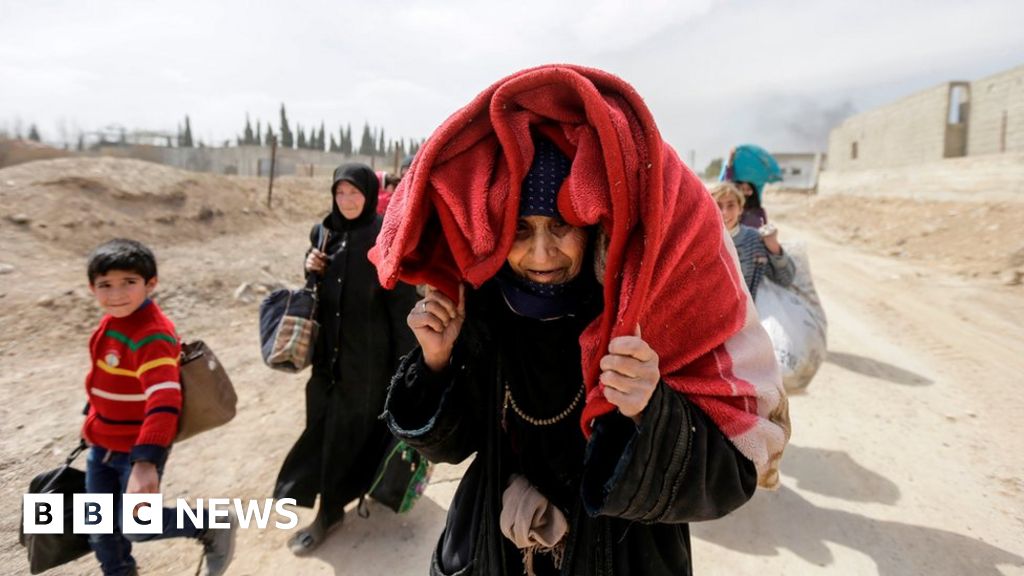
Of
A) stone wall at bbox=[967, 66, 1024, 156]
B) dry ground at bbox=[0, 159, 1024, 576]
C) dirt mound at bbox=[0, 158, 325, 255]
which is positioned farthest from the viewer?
stone wall at bbox=[967, 66, 1024, 156]

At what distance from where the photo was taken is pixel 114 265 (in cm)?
228

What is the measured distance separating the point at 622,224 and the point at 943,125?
21.7 meters

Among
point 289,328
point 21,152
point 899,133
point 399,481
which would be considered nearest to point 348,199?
point 289,328

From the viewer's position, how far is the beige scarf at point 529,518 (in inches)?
49.4

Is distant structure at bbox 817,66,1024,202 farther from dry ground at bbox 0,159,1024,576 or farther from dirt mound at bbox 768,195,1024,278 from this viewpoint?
dry ground at bbox 0,159,1024,576

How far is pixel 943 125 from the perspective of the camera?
1714 cm

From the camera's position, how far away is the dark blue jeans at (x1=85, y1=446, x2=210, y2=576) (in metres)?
2.37

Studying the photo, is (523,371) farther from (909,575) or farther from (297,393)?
(297,393)

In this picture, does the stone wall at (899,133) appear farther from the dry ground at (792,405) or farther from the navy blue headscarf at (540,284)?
the navy blue headscarf at (540,284)

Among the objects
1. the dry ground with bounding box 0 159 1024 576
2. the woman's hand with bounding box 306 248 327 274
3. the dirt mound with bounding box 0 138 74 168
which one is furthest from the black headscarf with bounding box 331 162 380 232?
the dirt mound with bounding box 0 138 74 168

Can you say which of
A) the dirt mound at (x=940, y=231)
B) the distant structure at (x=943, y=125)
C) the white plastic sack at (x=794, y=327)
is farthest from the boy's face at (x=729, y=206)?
the distant structure at (x=943, y=125)

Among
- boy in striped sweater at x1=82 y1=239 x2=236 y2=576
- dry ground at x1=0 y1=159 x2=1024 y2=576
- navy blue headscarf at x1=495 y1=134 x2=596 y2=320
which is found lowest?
dry ground at x1=0 y1=159 x2=1024 y2=576

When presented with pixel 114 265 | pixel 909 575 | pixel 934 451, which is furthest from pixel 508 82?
pixel 934 451

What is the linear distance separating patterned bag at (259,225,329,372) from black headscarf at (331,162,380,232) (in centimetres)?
35
